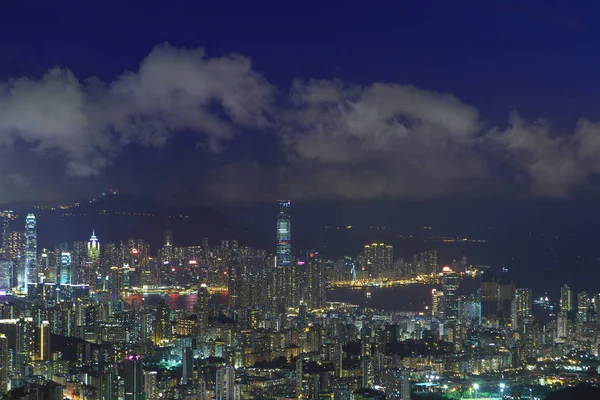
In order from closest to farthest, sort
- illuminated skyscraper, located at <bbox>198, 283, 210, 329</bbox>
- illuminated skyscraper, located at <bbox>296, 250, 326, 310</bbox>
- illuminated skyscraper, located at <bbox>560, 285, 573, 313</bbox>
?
illuminated skyscraper, located at <bbox>560, 285, 573, 313</bbox> < illuminated skyscraper, located at <bbox>198, 283, 210, 329</bbox> < illuminated skyscraper, located at <bbox>296, 250, 326, 310</bbox>

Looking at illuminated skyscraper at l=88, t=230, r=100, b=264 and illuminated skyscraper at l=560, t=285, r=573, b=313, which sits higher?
illuminated skyscraper at l=88, t=230, r=100, b=264

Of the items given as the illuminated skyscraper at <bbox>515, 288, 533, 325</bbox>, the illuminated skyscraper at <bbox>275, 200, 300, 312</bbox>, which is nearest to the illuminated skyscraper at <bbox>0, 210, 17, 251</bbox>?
the illuminated skyscraper at <bbox>275, 200, 300, 312</bbox>

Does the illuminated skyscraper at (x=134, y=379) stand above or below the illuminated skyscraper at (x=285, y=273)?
below

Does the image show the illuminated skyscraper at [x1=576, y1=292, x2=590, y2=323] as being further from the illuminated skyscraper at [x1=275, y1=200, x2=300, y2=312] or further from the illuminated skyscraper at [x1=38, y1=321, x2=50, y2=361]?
the illuminated skyscraper at [x1=38, y1=321, x2=50, y2=361]

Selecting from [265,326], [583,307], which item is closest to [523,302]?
[583,307]

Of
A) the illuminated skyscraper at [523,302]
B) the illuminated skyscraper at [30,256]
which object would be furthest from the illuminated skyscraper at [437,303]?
the illuminated skyscraper at [30,256]

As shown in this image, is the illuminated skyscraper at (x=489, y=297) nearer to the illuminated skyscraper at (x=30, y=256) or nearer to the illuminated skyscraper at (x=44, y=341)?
the illuminated skyscraper at (x=44, y=341)

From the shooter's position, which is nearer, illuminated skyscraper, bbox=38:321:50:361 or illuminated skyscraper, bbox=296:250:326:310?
illuminated skyscraper, bbox=38:321:50:361
